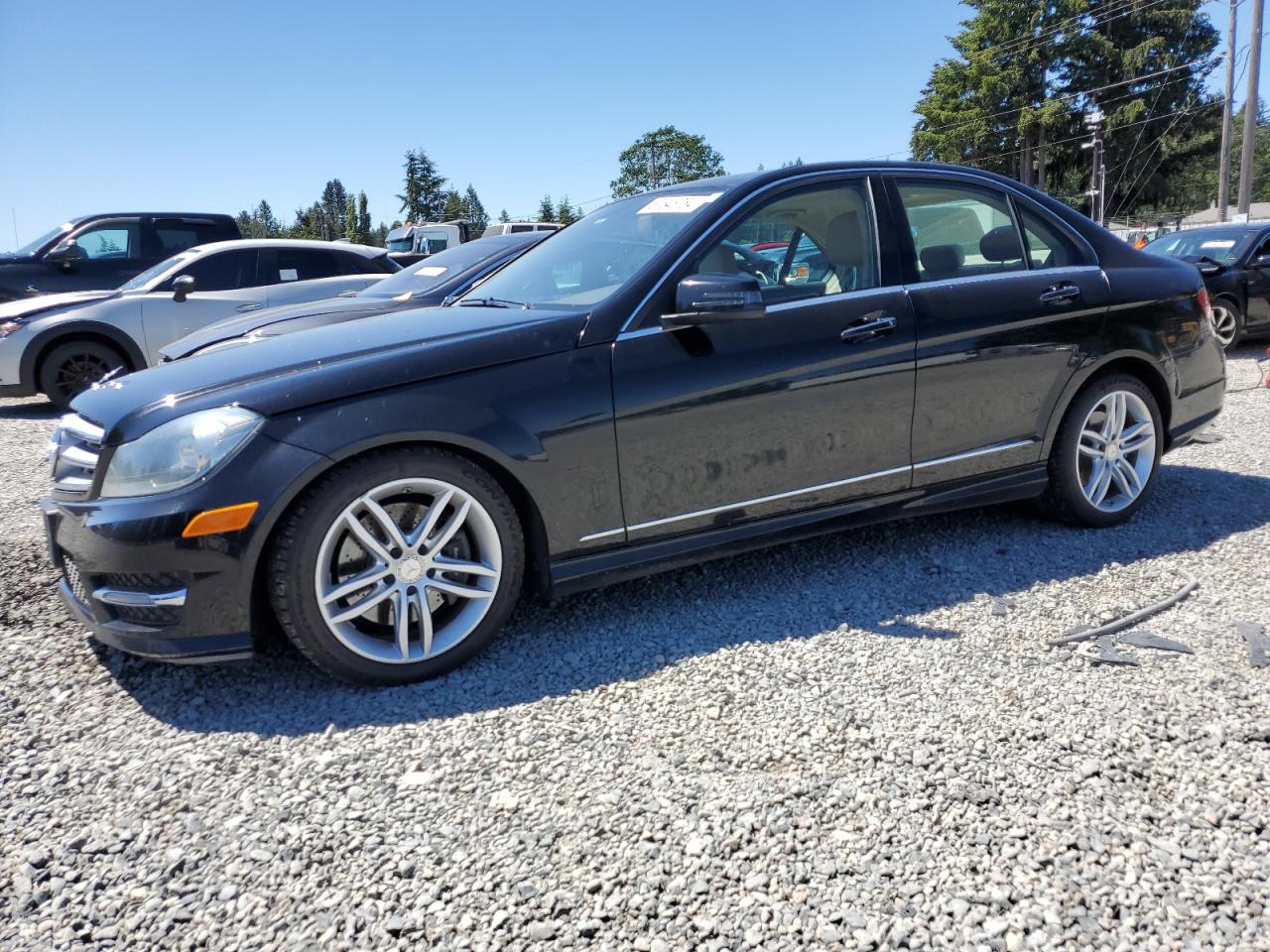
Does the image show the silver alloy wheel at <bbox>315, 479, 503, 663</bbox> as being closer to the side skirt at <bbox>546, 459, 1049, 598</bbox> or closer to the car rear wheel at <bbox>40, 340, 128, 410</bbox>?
the side skirt at <bbox>546, 459, 1049, 598</bbox>

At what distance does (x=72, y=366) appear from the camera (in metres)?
8.81

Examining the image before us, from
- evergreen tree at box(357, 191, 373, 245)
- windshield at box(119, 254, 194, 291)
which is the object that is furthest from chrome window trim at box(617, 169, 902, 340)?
evergreen tree at box(357, 191, 373, 245)

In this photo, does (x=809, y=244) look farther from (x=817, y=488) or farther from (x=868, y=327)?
(x=817, y=488)

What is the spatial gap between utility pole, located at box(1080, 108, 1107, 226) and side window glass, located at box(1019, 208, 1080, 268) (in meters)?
48.8

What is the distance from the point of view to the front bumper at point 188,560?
104 inches

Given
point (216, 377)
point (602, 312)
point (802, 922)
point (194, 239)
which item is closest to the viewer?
point (802, 922)

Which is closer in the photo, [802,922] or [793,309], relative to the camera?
[802,922]

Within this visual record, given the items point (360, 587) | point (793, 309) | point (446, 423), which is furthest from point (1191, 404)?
point (360, 587)

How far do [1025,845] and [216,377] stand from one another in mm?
2619

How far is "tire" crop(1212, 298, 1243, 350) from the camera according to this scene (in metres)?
10.2

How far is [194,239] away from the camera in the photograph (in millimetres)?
11547

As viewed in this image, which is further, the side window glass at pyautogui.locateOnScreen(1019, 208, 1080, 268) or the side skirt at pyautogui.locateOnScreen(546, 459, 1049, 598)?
the side window glass at pyautogui.locateOnScreen(1019, 208, 1080, 268)

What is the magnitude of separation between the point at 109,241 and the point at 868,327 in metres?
10.6

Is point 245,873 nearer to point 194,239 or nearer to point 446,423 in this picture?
point 446,423
